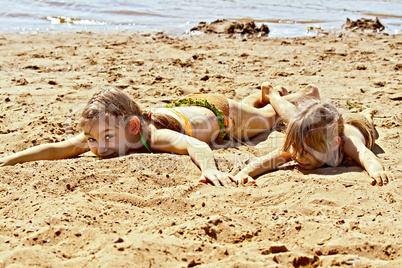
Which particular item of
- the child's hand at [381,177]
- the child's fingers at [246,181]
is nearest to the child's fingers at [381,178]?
the child's hand at [381,177]

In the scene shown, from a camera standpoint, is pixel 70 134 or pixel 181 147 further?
pixel 70 134

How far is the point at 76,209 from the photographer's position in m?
2.67

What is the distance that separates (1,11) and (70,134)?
370 inches

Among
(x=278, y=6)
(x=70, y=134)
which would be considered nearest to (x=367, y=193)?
(x=70, y=134)

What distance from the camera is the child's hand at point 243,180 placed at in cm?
330

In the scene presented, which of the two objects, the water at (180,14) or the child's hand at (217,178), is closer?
the child's hand at (217,178)

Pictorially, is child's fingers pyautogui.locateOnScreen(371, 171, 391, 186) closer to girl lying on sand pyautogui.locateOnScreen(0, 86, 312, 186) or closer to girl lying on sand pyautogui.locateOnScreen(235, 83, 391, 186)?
girl lying on sand pyautogui.locateOnScreen(235, 83, 391, 186)

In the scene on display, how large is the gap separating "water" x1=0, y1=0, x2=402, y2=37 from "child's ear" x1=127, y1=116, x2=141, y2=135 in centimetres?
619

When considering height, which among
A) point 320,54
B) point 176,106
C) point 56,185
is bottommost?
point 56,185

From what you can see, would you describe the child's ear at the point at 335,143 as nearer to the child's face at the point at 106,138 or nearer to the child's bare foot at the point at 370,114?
the child's bare foot at the point at 370,114

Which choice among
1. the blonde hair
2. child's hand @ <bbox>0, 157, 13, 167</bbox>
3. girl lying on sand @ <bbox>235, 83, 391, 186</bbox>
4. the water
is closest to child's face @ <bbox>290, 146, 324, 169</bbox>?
girl lying on sand @ <bbox>235, 83, 391, 186</bbox>

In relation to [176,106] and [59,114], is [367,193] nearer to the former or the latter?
[176,106]

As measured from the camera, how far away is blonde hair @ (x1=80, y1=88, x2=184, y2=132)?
3.58 m

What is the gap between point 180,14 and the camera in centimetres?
1238
